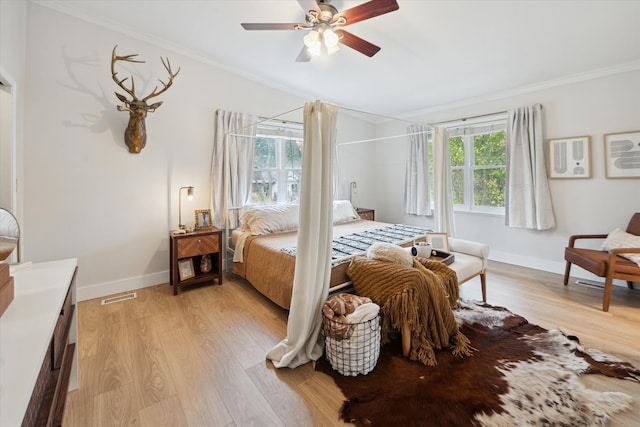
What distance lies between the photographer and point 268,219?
329 cm

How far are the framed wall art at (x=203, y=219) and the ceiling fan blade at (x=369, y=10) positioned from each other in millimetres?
2403

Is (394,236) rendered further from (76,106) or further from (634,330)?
(76,106)

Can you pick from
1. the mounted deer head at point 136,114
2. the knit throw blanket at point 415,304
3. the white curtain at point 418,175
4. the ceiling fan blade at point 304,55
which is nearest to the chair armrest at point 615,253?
the knit throw blanket at point 415,304

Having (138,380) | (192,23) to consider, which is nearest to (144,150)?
(192,23)

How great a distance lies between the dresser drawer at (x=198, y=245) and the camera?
285cm

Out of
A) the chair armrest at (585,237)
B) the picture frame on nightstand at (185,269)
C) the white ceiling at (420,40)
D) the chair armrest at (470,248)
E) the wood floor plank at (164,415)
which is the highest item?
the white ceiling at (420,40)

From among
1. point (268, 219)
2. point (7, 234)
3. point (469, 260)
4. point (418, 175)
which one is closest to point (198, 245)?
point (268, 219)

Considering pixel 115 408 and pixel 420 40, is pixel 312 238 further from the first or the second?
pixel 420 40

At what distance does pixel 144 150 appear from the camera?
2932 mm

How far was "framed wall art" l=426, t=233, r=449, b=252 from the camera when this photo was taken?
9.05 ft

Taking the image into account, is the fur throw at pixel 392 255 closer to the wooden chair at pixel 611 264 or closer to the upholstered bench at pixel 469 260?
the upholstered bench at pixel 469 260

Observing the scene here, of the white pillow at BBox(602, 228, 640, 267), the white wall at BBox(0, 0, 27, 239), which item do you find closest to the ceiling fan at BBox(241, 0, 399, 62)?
the white wall at BBox(0, 0, 27, 239)

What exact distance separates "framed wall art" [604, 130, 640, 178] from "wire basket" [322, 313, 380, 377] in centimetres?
357

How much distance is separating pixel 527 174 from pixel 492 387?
10.4 feet
